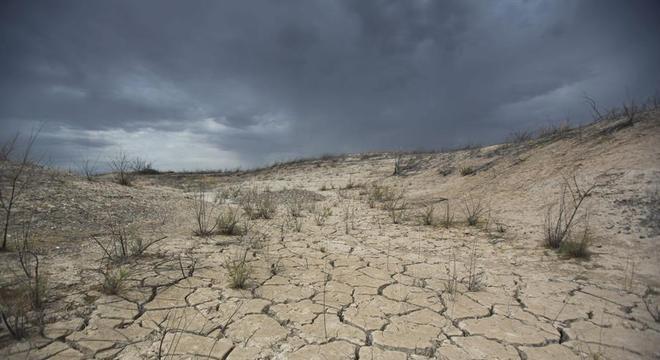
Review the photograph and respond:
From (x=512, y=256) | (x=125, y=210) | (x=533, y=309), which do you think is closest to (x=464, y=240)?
(x=512, y=256)

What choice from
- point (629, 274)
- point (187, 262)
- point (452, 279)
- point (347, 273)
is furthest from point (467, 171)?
point (187, 262)

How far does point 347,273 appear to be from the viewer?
282 centimetres

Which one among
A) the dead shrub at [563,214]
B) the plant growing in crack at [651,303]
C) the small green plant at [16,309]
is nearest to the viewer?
the small green plant at [16,309]

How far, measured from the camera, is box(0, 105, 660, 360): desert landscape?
173cm

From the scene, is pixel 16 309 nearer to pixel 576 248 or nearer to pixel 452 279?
pixel 452 279

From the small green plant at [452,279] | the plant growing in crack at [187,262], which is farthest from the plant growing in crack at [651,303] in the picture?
the plant growing in crack at [187,262]

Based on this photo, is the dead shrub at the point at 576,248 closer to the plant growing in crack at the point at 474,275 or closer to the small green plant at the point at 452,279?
the plant growing in crack at the point at 474,275

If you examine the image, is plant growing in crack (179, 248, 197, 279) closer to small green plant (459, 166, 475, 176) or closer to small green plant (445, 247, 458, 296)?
small green plant (445, 247, 458, 296)

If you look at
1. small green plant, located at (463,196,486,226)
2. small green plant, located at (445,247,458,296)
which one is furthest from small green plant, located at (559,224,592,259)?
small green plant, located at (463,196,486,226)

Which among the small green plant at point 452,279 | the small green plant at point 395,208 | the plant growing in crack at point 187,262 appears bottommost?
the small green plant at point 452,279

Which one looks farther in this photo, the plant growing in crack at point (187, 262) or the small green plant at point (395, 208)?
the small green plant at point (395, 208)

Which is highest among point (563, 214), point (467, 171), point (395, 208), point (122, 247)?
point (467, 171)

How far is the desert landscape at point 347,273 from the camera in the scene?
5.69 ft

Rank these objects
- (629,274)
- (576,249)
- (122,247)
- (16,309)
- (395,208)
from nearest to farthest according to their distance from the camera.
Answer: (16,309) < (629,274) < (122,247) < (576,249) < (395,208)
